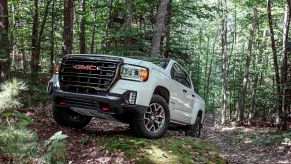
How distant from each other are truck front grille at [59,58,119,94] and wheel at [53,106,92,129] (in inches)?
36.4

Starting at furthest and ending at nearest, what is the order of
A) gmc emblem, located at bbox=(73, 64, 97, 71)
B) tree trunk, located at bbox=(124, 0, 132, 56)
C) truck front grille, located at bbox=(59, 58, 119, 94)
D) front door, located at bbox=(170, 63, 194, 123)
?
tree trunk, located at bbox=(124, 0, 132, 56), front door, located at bbox=(170, 63, 194, 123), gmc emblem, located at bbox=(73, 64, 97, 71), truck front grille, located at bbox=(59, 58, 119, 94)

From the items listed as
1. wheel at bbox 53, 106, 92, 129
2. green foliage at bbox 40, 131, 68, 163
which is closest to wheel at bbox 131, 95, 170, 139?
wheel at bbox 53, 106, 92, 129

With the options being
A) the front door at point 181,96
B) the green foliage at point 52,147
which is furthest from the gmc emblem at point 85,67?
the green foliage at point 52,147

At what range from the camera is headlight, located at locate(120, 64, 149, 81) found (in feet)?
21.5

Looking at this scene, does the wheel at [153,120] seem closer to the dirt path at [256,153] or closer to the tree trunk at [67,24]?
the dirt path at [256,153]

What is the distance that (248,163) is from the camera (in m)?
9.68

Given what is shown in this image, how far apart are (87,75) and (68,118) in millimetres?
1796

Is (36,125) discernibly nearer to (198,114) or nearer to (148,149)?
(148,149)

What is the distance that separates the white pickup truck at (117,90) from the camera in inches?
253

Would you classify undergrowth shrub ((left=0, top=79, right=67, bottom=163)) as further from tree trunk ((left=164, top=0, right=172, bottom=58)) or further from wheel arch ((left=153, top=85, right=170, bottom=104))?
tree trunk ((left=164, top=0, right=172, bottom=58))

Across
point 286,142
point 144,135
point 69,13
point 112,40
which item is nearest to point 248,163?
point 286,142

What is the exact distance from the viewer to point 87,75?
677 centimetres

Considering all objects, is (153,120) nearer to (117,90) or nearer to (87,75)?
(117,90)

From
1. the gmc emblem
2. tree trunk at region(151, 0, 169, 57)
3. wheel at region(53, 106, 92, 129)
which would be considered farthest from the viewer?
tree trunk at region(151, 0, 169, 57)
